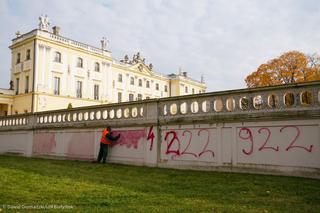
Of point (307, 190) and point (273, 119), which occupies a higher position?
point (273, 119)

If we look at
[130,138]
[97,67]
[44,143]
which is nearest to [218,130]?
[130,138]

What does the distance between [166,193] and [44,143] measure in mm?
11313

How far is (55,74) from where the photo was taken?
42969 mm

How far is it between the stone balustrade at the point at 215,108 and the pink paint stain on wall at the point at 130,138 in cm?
34

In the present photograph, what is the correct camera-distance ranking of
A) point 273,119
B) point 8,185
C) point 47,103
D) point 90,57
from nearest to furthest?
point 8,185
point 273,119
point 47,103
point 90,57

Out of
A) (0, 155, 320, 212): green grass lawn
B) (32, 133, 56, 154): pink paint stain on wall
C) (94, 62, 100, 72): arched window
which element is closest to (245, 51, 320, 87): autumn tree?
(94, 62, 100, 72): arched window

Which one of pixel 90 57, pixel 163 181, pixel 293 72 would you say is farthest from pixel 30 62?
pixel 163 181

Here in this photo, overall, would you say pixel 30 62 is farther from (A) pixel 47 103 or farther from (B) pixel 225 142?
(B) pixel 225 142

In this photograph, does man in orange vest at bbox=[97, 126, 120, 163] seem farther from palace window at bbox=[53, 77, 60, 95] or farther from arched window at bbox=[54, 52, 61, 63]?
arched window at bbox=[54, 52, 61, 63]

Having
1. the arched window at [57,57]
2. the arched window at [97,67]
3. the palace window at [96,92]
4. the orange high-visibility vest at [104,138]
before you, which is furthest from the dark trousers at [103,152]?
the arched window at [97,67]

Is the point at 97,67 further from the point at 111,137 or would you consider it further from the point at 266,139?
the point at 266,139

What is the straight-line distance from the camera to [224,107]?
9117 millimetres

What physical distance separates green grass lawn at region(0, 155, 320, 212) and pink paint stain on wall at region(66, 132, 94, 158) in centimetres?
490

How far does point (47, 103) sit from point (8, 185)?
120 feet
